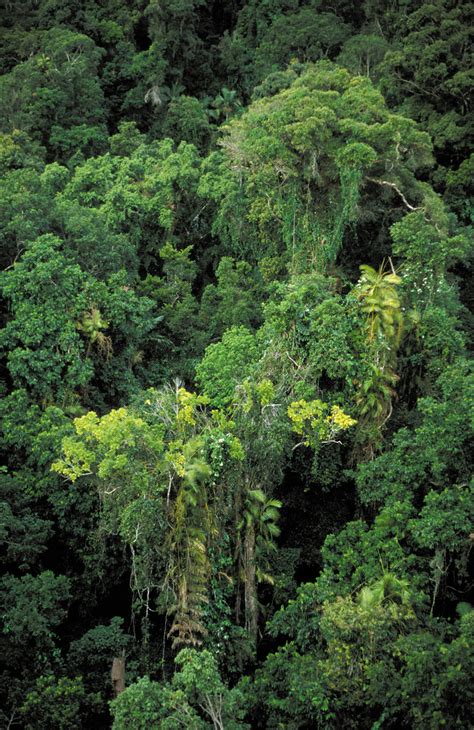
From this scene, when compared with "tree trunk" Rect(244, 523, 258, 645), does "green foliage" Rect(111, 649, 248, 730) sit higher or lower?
higher

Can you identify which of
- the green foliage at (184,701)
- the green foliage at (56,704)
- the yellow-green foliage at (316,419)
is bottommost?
the green foliage at (56,704)

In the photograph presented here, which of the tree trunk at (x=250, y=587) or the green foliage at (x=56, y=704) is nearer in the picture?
the green foliage at (x=56, y=704)

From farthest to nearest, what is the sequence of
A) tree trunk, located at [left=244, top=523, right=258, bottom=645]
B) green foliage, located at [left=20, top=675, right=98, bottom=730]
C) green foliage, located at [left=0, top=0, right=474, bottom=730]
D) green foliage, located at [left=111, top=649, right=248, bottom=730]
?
tree trunk, located at [left=244, top=523, right=258, bottom=645], green foliage, located at [left=20, top=675, right=98, bottom=730], green foliage, located at [left=0, top=0, right=474, bottom=730], green foliage, located at [left=111, top=649, right=248, bottom=730]

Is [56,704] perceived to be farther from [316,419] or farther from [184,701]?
[316,419]

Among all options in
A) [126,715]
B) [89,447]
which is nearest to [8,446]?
[89,447]

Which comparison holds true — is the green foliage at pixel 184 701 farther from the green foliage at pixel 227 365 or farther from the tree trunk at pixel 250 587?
the green foliage at pixel 227 365

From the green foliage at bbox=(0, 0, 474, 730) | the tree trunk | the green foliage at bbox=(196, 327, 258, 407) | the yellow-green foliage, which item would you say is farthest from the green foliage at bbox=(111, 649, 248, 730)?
the green foliage at bbox=(196, 327, 258, 407)

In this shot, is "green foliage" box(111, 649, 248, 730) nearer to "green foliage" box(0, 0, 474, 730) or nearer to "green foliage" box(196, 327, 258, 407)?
"green foliage" box(0, 0, 474, 730)

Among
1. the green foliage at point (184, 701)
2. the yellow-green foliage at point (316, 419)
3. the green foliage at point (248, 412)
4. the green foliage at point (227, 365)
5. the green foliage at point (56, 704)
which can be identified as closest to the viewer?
the green foliage at point (184, 701)

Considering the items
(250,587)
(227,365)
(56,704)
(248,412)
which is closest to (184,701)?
(56,704)

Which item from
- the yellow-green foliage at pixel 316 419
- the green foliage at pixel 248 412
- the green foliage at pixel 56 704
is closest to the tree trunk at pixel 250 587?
the green foliage at pixel 248 412

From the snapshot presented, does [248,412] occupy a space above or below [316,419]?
above
